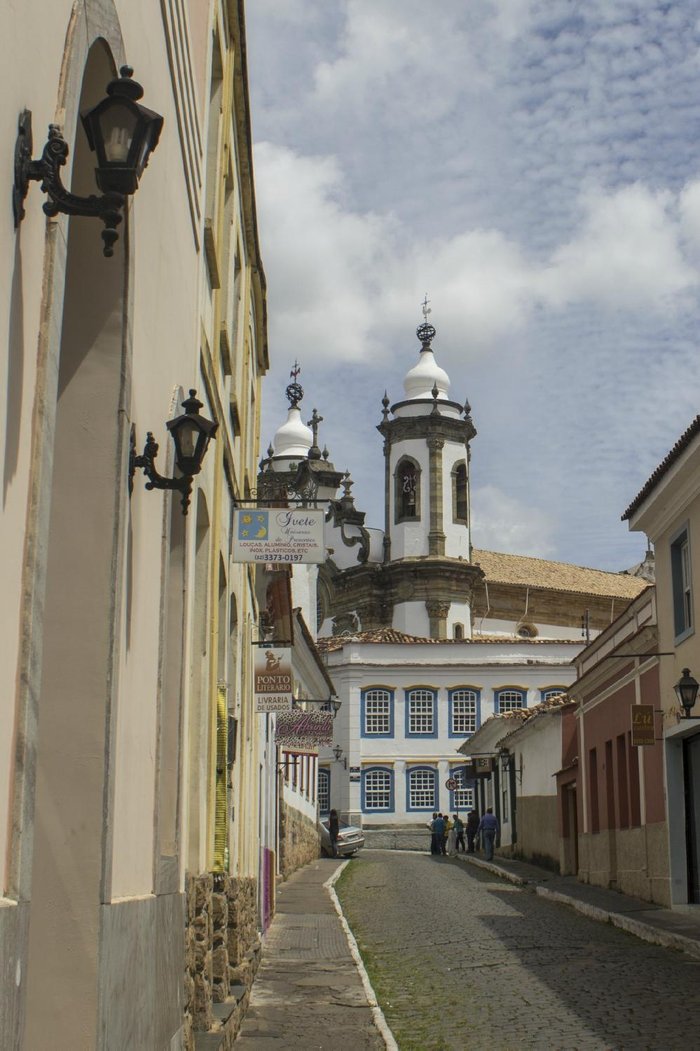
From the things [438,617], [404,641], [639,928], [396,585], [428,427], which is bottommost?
[639,928]

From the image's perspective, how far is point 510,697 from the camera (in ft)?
175

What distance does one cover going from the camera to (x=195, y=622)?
805 cm

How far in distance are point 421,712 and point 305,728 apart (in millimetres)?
32266

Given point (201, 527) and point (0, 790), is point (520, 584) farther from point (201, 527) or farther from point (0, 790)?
point (0, 790)

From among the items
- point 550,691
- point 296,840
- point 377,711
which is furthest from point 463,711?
point 296,840

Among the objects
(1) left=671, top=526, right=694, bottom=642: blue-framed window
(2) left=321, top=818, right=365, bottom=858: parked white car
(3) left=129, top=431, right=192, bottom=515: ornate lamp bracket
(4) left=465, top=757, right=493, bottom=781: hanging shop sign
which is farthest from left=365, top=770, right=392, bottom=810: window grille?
(3) left=129, top=431, right=192, bottom=515: ornate lamp bracket

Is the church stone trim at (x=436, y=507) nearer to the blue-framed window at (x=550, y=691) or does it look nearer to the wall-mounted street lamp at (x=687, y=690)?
the blue-framed window at (x=550, y=691)

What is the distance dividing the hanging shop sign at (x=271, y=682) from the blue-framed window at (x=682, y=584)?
507 cm

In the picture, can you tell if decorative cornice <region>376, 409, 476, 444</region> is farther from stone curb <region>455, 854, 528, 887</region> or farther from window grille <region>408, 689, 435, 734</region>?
stone curb <region>455, 854, 528, 887</region>

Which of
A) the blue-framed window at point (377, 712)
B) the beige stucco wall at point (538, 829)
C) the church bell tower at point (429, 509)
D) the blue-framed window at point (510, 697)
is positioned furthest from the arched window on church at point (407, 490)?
the beige stucco wall at point (538, 829)

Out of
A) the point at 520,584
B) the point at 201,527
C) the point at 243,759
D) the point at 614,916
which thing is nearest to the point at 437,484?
the point at 520,584

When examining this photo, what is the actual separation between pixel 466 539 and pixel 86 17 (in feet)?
186

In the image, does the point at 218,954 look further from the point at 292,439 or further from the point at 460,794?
the point at 292,439

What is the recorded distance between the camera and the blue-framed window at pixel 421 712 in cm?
5278
